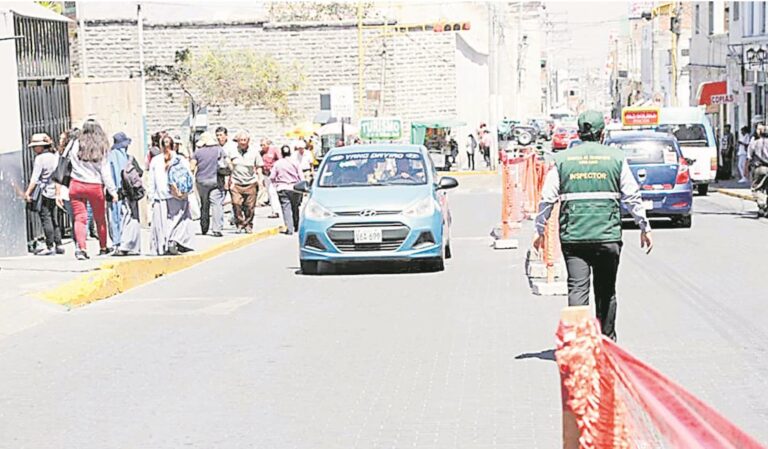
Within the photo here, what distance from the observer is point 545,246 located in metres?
13.8

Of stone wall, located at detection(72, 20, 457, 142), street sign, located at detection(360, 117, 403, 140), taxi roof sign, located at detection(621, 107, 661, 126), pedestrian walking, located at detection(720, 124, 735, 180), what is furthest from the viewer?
stone wall, located at detection(72, 20, 457, 142)

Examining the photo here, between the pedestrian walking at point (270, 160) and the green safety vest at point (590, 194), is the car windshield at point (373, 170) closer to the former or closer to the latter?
the green safety vest at point (590, 194)

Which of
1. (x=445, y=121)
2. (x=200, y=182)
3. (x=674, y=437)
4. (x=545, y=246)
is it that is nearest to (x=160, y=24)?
(x=445, y=121)

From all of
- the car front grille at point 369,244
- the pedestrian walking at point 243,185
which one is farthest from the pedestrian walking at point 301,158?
the car front grille at point 369,244

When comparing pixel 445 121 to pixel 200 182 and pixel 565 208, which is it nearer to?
pixel 200 182

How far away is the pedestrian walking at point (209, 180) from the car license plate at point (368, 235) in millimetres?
6666

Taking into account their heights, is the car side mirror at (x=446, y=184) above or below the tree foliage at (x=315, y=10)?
below

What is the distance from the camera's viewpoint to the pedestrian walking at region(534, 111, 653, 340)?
881 centimetres

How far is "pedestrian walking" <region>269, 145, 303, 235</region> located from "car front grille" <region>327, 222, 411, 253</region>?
7.38 meters

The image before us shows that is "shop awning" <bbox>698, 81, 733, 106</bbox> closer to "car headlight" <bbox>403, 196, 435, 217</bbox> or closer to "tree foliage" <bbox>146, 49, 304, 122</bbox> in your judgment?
"tree foliage" <bbox>146, 49, 304, 122</bbox>

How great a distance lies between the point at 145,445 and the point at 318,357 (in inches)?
112

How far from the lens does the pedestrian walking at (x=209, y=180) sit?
70.9 feet

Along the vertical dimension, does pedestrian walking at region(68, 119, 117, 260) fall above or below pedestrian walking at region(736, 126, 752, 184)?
above

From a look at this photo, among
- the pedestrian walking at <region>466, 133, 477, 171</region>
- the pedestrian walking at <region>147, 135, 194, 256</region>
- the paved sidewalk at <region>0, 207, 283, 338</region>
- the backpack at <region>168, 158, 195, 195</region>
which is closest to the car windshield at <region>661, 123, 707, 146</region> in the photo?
the paved sidewalk at <region>0, 207, 283, 338</region>
